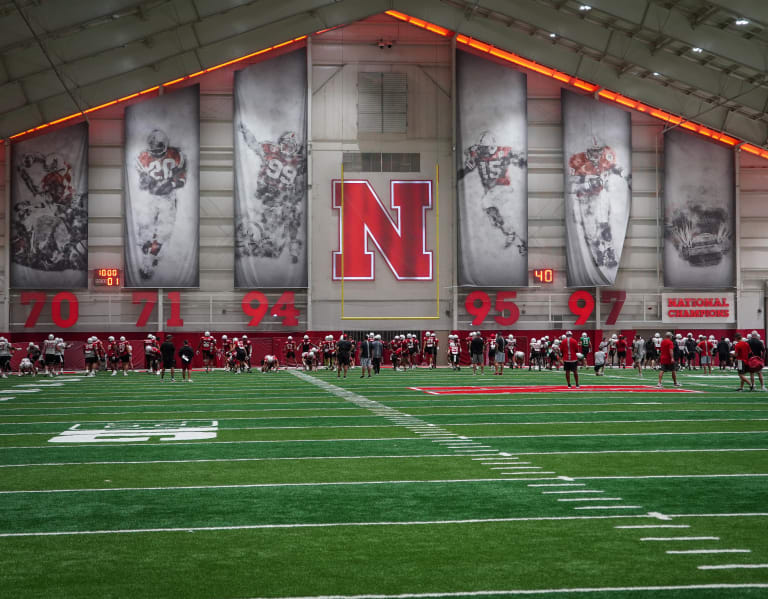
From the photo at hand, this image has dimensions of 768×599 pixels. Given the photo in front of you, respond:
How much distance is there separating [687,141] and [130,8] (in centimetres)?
2396

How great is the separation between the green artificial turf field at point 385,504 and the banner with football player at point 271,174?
2215 cm

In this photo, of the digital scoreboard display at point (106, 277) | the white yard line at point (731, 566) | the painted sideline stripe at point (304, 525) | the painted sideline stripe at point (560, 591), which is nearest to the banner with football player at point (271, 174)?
the digital scoreboard display at point (106, 277)

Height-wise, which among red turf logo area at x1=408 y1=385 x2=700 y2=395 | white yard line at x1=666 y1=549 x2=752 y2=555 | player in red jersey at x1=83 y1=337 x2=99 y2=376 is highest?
player in red jersey at x1=83 y1=337 x2=99 y2=376

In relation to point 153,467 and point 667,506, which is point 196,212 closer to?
point 153,467

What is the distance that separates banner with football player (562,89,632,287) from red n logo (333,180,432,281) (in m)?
6.18

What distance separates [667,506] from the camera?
24.7 ft

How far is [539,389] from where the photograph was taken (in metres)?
22.0

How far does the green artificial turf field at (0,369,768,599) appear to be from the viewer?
213 inches

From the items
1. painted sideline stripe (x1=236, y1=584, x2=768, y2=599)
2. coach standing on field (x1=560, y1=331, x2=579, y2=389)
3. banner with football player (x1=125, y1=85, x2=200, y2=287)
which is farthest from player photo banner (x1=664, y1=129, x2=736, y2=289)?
painted sideline stripe (x1=236, y1=584, x2=768, y2=599)

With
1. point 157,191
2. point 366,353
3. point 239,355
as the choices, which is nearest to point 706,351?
point 366,353

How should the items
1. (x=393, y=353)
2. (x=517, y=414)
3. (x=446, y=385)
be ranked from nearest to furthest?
(x=517, y=414)
(x=446, y=385)
(x=393, y=353)

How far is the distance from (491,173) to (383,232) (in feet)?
16.7

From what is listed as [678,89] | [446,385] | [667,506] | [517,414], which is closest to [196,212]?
[446,385]

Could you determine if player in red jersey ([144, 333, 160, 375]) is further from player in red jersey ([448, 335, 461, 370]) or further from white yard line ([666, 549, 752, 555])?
Answer: white yard line ([666, 549, 752, 555])
